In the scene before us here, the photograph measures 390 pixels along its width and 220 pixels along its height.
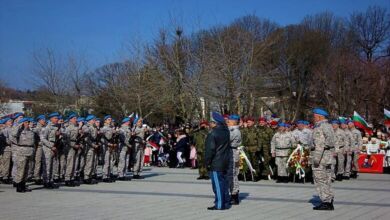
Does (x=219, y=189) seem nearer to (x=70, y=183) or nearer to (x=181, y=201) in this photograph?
(x=181, y=201)

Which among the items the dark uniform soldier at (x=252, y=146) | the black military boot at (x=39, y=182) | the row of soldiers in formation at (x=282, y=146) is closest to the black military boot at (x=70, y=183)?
the black military boot at (x=39, y=182)

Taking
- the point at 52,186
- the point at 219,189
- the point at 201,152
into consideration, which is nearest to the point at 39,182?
the point at 52,186

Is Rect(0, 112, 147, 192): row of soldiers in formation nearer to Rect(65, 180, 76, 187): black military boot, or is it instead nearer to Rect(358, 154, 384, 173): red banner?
Rect(65, 180, 76, 187): black military boot

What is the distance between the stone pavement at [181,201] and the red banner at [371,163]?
451 cm

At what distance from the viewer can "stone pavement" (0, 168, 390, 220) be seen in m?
10.5

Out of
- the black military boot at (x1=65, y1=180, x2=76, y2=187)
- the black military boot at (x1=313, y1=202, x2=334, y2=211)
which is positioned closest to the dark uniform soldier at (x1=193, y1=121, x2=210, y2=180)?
the black military boot at (x1=65, y1=180, x2=76, y2=187)

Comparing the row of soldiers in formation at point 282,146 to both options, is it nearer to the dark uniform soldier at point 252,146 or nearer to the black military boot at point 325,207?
the dark uniform soldier at point 252,146

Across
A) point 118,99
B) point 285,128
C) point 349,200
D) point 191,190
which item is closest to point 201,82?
point 118,99

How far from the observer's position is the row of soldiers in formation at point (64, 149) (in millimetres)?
14438

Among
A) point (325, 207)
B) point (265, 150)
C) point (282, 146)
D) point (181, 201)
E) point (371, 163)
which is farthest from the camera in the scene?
point (371, 163)

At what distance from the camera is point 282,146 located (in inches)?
670

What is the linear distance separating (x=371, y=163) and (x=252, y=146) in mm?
6775

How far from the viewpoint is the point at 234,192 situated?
477 inches

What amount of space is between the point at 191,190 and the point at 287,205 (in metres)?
3.69
